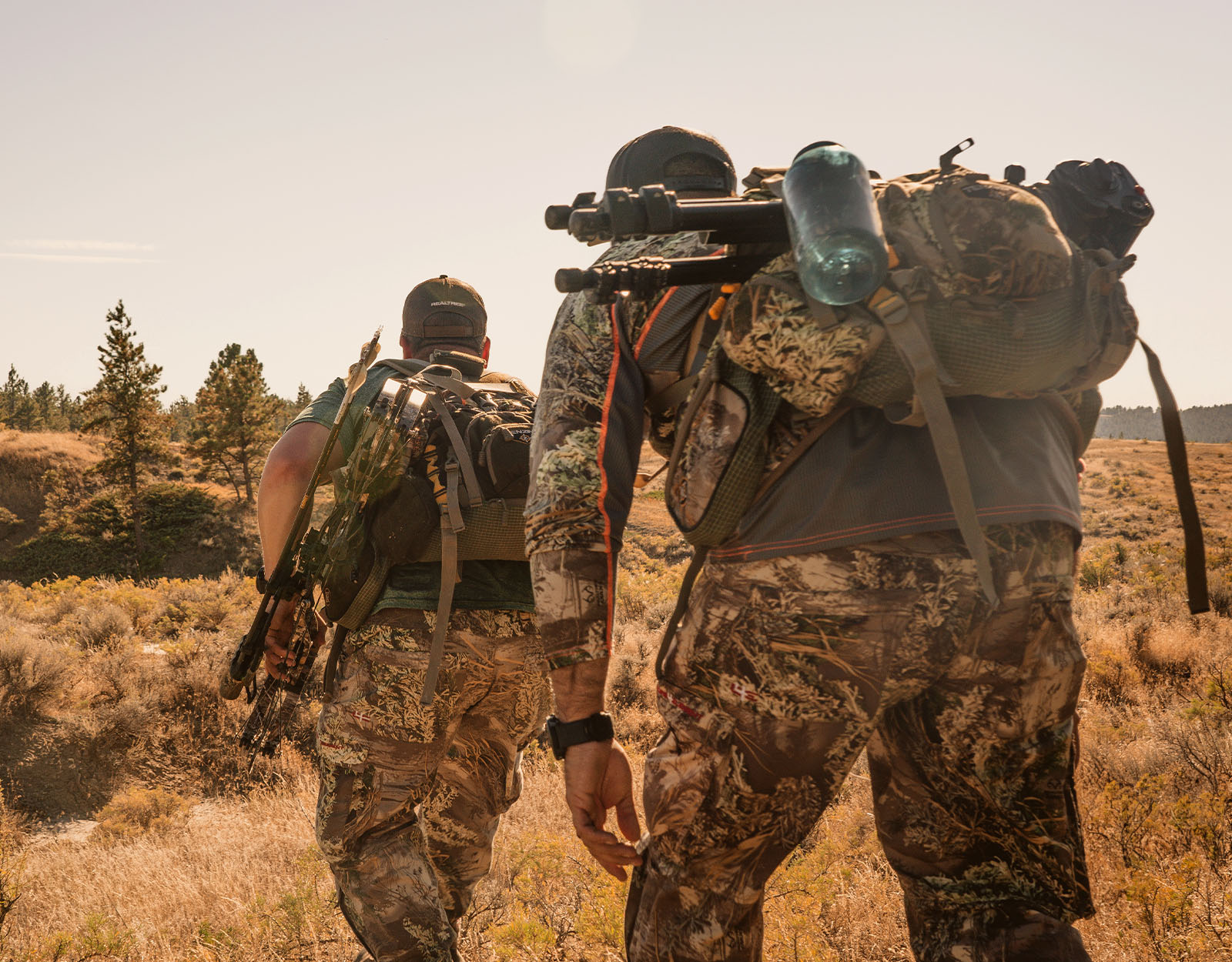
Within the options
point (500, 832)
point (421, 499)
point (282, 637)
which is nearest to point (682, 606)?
point (421, 499)

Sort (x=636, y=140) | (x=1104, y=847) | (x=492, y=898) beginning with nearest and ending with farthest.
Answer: (x=636, y=140) → (x=1104, y=847) → (x=492, y=898)

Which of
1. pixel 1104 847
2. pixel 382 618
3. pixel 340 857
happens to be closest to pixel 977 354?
pixel 382 618

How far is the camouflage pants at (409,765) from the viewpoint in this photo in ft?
8.42

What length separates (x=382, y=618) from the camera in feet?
8.89

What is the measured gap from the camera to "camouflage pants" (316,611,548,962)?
8.42ft

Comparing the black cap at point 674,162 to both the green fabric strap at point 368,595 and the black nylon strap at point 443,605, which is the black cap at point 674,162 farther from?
the green fabric strap at point 368,595

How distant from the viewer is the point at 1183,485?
1540 millimetres

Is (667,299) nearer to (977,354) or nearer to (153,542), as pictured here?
(977,354)

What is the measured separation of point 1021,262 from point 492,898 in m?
3.39

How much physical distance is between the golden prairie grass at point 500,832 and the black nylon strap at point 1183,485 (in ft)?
5.19

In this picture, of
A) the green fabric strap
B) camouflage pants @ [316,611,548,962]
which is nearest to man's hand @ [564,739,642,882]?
camouflage pants @ [316,611,548,962]

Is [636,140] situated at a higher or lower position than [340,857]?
higher

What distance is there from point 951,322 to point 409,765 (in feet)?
6.76

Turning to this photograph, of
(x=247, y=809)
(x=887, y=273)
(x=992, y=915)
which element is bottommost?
(x=247, y=809)
